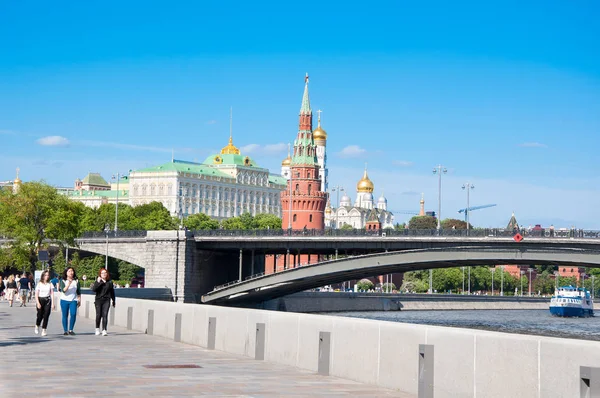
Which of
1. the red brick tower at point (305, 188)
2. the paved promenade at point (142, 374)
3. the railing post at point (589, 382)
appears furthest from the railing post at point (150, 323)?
the red brick tower at point (305, 188)

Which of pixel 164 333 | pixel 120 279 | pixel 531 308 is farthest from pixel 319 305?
pixel 164 333

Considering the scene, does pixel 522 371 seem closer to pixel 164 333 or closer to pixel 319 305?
pixel 164 333

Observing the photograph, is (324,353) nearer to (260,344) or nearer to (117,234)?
(260,344)

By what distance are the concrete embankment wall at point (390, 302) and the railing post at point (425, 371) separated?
80.0 metres

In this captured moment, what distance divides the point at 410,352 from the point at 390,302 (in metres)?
103

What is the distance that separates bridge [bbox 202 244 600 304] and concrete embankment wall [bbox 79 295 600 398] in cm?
4436

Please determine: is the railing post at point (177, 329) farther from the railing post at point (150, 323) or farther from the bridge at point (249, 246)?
the bridge at point (249, 246)

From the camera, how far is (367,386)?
54.5 feet

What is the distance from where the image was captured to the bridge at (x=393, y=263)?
66375 millimetres

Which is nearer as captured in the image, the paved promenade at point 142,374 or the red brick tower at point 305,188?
the paved promenade at point 142,374

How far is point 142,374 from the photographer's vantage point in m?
17.4

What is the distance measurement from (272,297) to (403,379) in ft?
255

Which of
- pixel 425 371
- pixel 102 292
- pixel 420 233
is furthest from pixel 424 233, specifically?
pixel 425 371

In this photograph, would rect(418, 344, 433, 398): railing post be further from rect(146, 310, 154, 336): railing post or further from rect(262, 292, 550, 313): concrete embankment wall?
rect(262, 292, 550, 313): concrete embankment wall
